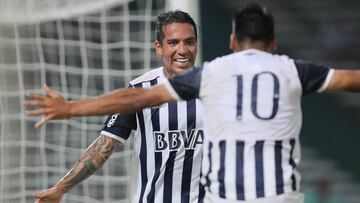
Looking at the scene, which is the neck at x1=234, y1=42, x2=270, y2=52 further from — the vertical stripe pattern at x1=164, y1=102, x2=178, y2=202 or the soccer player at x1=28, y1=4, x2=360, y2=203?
the vertical stripe pattern at x1=164, y1=102, x2=178, y2=202

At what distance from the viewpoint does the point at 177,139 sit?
4.67 meters

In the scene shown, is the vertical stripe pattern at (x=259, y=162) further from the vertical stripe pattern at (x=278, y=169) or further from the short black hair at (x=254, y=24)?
the short black hair at (x=254, y=24)

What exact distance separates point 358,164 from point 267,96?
773 centimetres

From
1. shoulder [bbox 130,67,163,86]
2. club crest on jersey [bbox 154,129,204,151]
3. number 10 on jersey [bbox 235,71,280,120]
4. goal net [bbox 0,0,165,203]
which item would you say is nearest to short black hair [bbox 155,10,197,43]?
shoulder [bbox 130,67,163,86]

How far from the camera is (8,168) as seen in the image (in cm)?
644

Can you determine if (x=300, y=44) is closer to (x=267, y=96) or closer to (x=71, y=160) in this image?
(x=71, y=160)

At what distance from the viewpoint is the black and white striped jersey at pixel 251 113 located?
Result: 3760mm

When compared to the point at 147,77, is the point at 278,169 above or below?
below

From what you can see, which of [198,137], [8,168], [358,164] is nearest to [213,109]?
[198,137]

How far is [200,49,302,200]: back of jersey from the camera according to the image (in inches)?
148

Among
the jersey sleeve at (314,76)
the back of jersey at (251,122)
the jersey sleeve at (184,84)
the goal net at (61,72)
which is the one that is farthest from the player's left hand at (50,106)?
the goal net at (61,72)

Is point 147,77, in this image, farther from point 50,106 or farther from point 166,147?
point 50,106

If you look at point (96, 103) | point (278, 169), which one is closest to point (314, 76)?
point (278, 169)

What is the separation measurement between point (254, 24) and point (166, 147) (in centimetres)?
110
